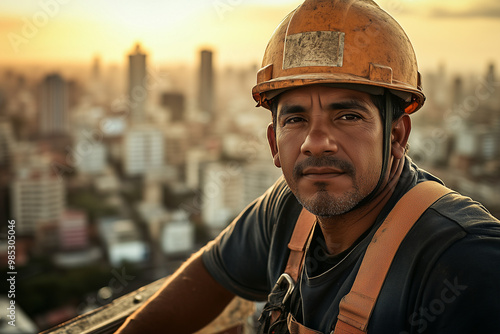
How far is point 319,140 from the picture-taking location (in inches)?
65.3

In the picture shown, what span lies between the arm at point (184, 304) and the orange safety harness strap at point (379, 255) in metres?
0.74

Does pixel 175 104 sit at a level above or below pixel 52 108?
above

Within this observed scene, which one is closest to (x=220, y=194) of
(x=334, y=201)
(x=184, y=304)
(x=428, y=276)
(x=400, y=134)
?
(x=184, y=304)

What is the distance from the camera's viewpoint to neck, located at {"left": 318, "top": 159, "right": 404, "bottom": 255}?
5.78 feet

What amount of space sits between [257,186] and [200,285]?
3128 cm

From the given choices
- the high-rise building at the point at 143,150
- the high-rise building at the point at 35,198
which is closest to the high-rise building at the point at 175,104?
the high-rise building at the point at 143,150

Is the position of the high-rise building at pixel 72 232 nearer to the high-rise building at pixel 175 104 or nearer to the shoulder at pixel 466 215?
the high-rise building at pixel 175 104

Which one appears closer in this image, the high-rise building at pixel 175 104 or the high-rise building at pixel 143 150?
the high-rise building at pixel 143 150

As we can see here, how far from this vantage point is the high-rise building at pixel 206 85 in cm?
3966

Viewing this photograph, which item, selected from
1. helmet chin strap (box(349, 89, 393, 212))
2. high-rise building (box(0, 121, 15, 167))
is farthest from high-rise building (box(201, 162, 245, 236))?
→ helmet chin strap (box(349, 89, 393, 212))

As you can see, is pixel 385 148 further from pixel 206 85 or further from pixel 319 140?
pixel 206 85

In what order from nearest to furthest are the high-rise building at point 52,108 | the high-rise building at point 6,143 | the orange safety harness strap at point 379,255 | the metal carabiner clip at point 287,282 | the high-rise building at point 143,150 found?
1. the orange safety harness strap at point 379,255
2. the metal carabiner clip at point 287,282
3. the high-rise building at point 6,143
4. the high-rise building at point 52,108
5. the high-rise building at point 143,150

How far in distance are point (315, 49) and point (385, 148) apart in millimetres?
432

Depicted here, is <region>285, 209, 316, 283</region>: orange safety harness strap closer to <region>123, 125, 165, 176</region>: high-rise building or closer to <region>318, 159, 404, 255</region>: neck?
<region>318, 159, 404, 255</region>: neck
